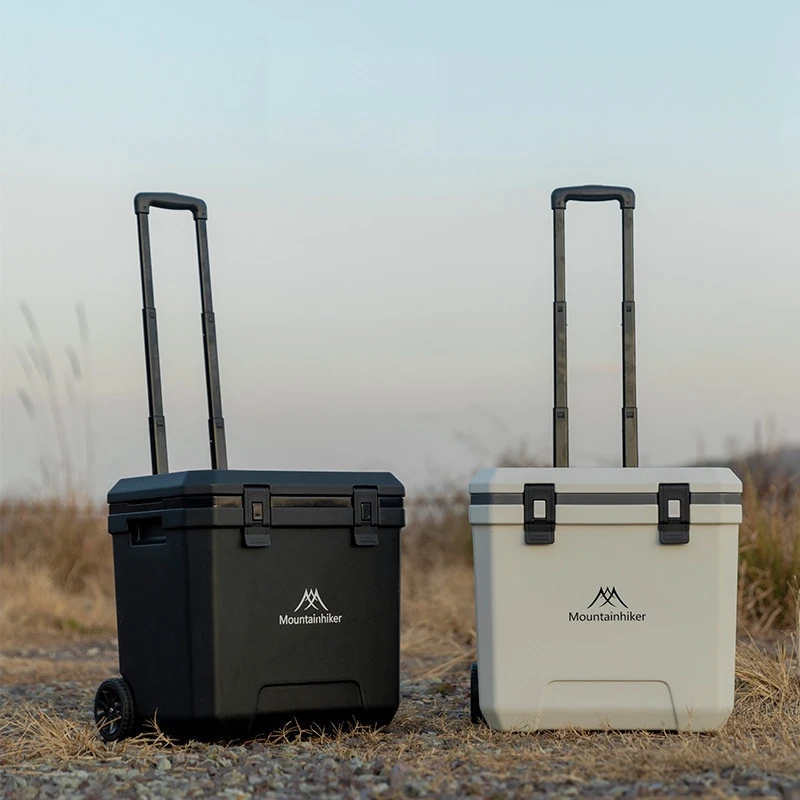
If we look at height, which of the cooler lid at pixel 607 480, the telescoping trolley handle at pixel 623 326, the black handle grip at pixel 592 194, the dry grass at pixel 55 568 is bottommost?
the dry grass at pixel 55 568

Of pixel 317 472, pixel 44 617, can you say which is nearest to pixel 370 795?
pixel 317 472

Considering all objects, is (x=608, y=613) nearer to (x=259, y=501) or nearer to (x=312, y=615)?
(x=312, y=615)

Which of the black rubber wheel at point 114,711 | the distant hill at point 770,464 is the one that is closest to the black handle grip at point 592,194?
the black rubber wheel at point 114,711

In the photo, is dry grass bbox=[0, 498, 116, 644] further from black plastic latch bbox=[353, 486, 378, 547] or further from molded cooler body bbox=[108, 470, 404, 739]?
black plastic latch bbox=[353, 486, 378, 547]

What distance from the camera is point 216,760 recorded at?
165 inches

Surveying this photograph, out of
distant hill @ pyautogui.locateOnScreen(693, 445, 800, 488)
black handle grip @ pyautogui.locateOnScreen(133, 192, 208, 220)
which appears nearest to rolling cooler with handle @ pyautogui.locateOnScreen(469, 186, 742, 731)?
black handle grip @ pyautogui.locateOnScreen(133, 192, 208, 220)

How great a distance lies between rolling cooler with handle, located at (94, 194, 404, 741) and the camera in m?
4.41

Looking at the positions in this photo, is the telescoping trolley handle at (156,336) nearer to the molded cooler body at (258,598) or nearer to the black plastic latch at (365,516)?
the molded cooler body at (258,598)

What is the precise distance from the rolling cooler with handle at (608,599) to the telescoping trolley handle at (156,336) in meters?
1.20

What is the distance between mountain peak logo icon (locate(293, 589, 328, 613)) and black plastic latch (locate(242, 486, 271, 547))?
24cm

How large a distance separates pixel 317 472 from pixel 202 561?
21.1 inches

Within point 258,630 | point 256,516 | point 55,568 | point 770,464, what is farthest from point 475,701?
point 55,568

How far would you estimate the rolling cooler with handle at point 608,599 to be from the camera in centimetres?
450

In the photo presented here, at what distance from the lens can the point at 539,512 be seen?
4.50 metres
